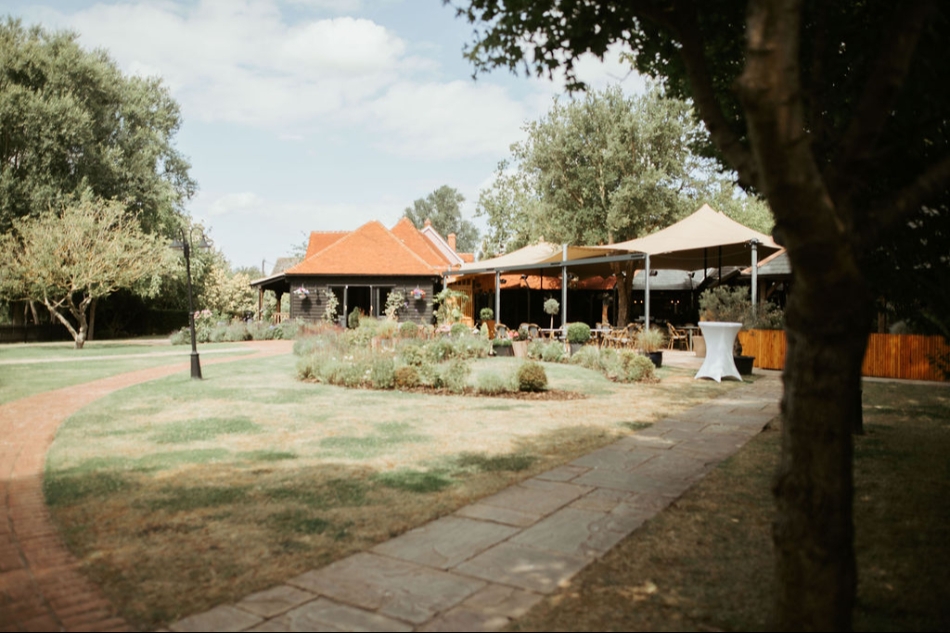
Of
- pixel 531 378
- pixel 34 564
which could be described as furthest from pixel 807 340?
pixel 531 378

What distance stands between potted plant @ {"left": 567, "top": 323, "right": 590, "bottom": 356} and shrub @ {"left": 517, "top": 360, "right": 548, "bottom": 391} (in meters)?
6.43

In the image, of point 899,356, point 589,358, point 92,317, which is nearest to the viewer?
point 899,356

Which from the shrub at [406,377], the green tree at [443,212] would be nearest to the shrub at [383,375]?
the shrub at [406,377]

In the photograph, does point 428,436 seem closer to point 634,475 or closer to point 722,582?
point 634,475

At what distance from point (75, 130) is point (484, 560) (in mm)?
29745

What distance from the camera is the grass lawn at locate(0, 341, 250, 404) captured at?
1152cm

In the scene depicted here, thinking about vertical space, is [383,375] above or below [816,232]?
below

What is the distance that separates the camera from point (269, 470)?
5.41 m

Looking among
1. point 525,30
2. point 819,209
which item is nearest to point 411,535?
point 819,209

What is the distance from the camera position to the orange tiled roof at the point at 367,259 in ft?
88.9

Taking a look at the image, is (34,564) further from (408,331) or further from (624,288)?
(624,288)

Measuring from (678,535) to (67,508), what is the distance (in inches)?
165

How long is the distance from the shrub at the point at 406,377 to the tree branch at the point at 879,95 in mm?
8636

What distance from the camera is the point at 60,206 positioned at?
2562 cm
